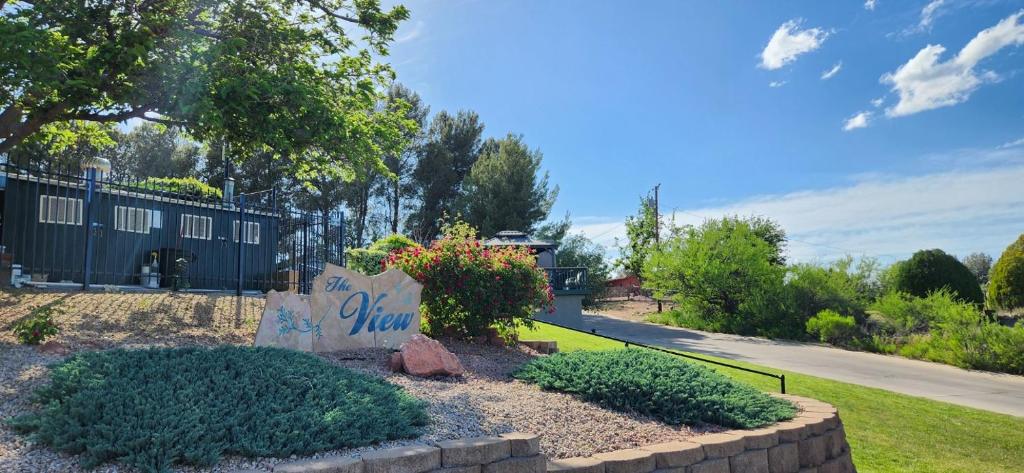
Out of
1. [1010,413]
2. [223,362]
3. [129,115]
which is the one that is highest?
[129,115]

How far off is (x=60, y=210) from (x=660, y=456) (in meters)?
11.8

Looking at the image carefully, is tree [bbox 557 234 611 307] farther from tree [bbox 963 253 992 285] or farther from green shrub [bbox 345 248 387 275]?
tree [bbox 963 253 992 285]

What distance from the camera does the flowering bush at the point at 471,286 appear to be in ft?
24.3

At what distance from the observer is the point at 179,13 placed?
7.98m

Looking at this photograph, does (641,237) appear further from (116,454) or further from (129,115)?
(116,454)

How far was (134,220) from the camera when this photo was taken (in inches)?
473

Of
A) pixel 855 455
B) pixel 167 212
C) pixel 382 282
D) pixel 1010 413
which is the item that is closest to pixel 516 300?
pixel 382 282

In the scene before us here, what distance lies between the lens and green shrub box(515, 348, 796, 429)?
4859 millimetres

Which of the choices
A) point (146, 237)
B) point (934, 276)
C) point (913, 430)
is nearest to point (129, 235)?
point (146, 237)

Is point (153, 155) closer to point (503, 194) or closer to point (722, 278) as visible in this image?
point (503, 194)

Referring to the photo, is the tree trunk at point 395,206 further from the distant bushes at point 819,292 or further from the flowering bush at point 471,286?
the flowering bush at point 471,286

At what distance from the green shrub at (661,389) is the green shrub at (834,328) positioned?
11.4 meters

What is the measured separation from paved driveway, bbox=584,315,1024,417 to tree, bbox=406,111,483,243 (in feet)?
52.1

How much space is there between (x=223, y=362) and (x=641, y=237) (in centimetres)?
2878
